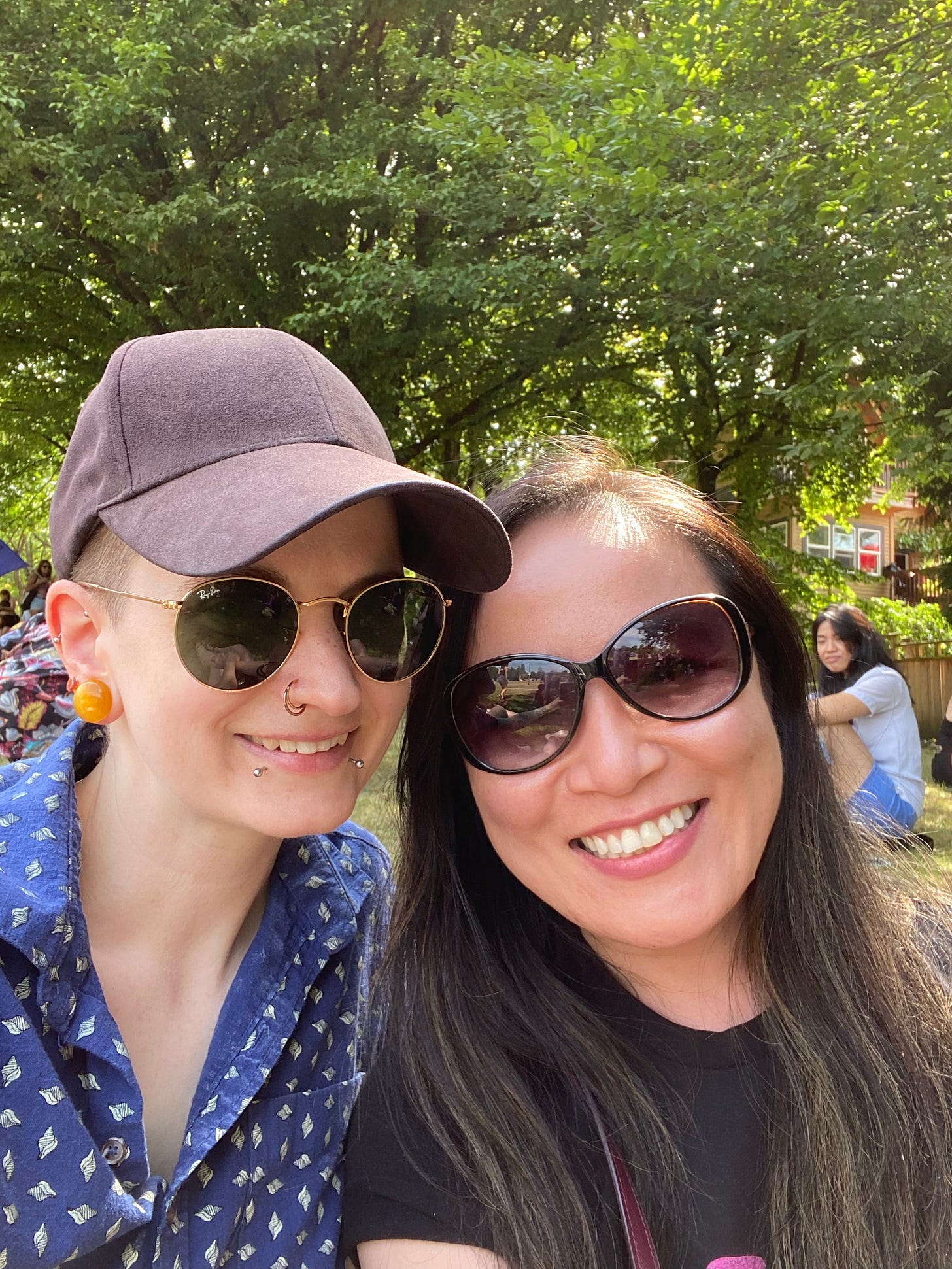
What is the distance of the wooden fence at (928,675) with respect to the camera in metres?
17.1

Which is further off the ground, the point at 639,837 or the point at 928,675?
the point at 639,837

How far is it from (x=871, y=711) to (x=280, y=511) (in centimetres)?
560

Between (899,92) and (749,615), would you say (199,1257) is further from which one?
(899,92)

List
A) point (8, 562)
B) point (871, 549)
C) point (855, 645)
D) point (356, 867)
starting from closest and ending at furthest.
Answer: point (356, 867), point (855, 645), point (8, 562), point (871, 549)

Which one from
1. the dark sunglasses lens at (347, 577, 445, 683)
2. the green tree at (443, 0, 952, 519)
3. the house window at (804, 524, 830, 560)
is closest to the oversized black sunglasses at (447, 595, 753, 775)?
the dark sunglasses lens at (347, 577, 445, 683)

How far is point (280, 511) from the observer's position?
136 cm

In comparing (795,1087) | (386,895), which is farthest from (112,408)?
(795,1087)

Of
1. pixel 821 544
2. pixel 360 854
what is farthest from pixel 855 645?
pixel 821 544

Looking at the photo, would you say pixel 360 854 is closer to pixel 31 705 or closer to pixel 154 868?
pixel 154 868

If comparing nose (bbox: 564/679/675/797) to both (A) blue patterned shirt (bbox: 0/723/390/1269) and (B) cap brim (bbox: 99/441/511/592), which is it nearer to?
(B) cap brim (bbox: 99/441/511/592)

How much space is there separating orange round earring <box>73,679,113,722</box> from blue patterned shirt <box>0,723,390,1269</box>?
0.17m

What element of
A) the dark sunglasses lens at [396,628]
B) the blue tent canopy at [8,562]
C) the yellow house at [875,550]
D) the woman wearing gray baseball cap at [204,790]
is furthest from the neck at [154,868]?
the yellow house at [875,550]

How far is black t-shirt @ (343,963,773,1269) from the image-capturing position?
1.44 meters

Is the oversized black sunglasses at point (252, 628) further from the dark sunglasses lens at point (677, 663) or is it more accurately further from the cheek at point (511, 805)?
the dark sunglasses lens at point (677, 663)
